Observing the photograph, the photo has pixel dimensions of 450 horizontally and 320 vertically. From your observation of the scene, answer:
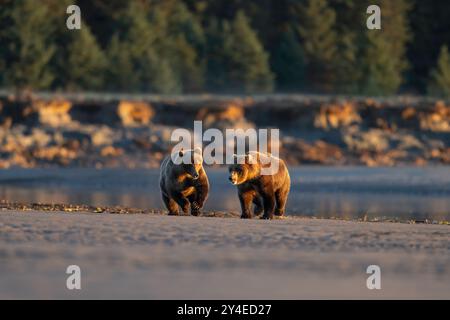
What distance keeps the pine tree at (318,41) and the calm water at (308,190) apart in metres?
35.6

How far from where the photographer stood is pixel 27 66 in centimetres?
7319

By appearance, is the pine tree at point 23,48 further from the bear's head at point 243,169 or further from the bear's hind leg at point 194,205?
the bear's head at point 243,169

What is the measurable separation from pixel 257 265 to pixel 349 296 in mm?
2377

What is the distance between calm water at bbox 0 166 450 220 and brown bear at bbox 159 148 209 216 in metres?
5.18

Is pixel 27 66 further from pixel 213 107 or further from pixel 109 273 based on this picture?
pixel 109 273

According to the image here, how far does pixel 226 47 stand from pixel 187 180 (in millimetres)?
61886

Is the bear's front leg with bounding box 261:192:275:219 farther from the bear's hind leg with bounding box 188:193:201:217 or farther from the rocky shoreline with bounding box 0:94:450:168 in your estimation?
the rocky shoreline with bounding box 0:94:450:168

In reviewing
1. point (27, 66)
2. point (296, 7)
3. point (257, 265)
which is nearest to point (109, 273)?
point (257, 265)

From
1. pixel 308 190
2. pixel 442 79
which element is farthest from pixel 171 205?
pixel 442 79

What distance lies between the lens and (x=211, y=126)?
2409 inches

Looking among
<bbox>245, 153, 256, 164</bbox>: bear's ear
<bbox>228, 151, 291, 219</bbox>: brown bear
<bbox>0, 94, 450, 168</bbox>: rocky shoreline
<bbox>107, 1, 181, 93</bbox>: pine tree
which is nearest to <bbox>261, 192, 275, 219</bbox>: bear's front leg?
<bbox>228, 151, 291, 219</bbox>: brown bear

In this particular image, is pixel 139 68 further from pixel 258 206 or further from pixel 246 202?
pixel 246 202

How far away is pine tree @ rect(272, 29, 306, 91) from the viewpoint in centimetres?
9062

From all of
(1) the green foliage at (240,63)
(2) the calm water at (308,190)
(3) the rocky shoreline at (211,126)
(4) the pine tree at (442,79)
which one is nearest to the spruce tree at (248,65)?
(1) the green foliage at (240,63)
